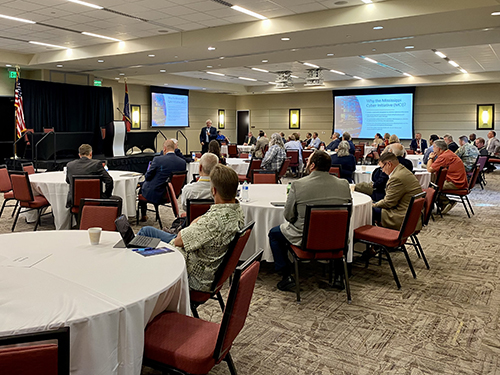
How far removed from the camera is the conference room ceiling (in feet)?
24.1

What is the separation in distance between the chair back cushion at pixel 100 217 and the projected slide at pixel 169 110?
1607 cm

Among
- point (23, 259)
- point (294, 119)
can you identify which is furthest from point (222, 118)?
point (23, 259)

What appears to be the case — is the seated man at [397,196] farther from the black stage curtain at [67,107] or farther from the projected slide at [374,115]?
the projected slide at [374,115]

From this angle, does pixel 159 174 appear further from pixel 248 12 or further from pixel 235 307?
pixel 235 307

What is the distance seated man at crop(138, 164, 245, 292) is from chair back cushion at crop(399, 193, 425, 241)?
1962 millimetres

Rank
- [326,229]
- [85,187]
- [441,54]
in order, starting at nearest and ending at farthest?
[326,229], [85,187], [441,54]

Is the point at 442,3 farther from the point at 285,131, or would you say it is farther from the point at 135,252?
the point at 285,131

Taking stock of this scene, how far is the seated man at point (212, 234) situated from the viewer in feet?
9.00

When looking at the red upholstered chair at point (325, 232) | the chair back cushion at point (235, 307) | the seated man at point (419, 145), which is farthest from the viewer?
the seated man at point (419, 145)

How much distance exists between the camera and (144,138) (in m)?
16.4

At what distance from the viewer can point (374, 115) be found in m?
20.8

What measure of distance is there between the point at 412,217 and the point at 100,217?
9.34 feet

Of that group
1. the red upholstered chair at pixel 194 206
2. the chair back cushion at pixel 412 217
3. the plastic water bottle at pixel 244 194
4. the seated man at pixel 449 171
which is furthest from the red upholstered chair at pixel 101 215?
the seated man at pixel 449 171

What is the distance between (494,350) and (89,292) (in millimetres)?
2742
